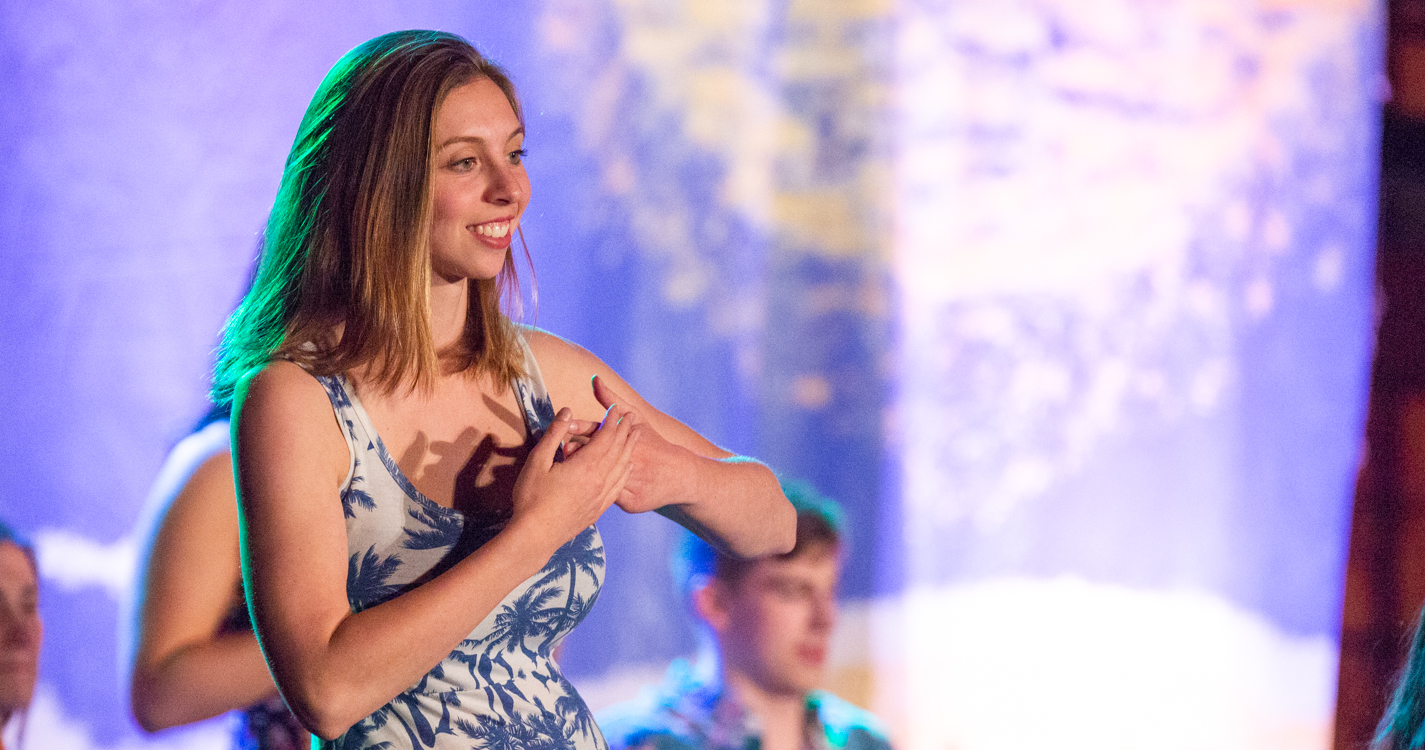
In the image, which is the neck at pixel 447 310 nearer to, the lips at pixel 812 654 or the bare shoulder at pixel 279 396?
the bare shoulder at pixel 279 396

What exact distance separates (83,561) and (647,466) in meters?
1.27

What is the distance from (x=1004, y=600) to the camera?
2648 millimetres

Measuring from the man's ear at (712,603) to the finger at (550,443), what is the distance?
4.34 feet

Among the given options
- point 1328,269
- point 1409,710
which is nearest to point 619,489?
point 1409,710

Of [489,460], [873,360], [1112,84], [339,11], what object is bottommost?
[489,460]

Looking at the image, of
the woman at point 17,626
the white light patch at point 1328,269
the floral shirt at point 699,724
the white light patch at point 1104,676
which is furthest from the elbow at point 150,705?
the white light patch at point 1328,269

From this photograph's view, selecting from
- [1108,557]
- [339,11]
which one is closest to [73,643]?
[339,11]

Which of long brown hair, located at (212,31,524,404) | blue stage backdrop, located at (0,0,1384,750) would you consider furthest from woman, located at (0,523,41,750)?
long brown hair, located at (212,31,524,404)

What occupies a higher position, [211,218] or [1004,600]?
[211,218]

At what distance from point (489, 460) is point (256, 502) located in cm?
22

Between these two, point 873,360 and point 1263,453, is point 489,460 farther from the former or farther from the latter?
point 1263,453

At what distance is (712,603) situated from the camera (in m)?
2.24

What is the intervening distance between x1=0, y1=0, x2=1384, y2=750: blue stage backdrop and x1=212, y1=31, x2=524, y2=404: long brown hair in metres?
1.34

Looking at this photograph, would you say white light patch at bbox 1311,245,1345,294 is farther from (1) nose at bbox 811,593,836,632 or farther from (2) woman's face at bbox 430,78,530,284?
(2) woman's face at bbox 430,78,530,284
